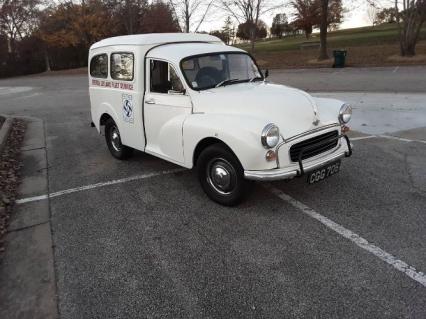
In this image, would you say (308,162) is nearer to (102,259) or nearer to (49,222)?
(102,259)

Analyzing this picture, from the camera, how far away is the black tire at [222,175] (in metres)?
4.41

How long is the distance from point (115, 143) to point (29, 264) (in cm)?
334

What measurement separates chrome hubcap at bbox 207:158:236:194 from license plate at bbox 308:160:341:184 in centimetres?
88

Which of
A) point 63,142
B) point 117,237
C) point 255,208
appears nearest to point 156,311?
point 117,237

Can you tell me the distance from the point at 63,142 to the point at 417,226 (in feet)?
23.2

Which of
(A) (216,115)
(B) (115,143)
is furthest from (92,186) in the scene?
(A) (216,115)

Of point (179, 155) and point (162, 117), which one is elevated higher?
A: point (162, 117)

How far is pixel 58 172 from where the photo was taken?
638cm

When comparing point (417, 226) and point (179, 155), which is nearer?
point (417, 226)

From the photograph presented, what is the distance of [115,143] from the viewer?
22.4 ft

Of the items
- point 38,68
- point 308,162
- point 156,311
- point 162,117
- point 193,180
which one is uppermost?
point 38,68

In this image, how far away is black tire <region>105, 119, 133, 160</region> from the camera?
6600 millimetres

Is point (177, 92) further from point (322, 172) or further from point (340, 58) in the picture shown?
point (340, 58)

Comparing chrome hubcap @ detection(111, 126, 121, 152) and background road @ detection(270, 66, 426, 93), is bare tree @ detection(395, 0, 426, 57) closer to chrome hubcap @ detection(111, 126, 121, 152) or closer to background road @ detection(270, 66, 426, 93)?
background road @ detection(270, 66, 426, 93)
